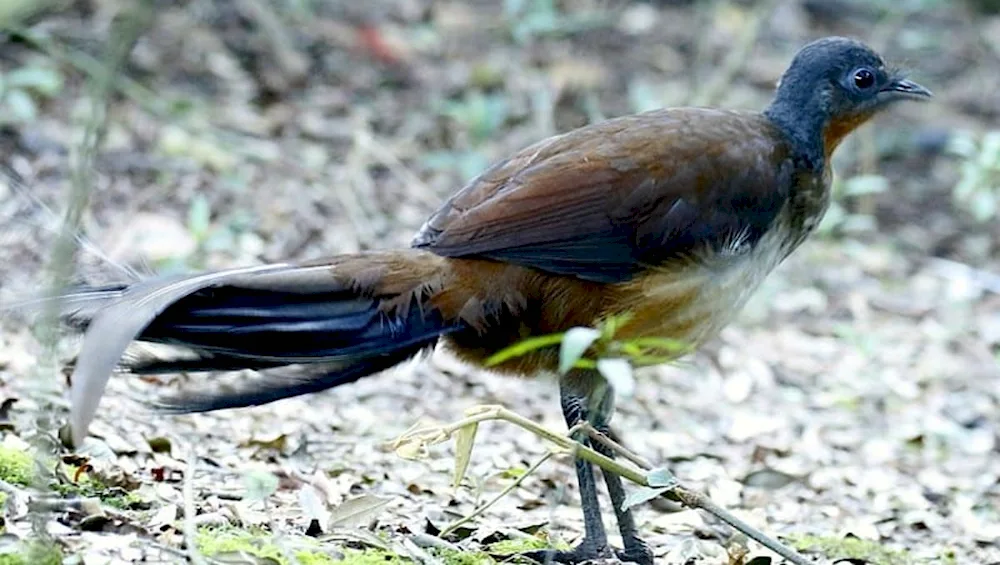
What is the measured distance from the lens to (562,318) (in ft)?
12.5

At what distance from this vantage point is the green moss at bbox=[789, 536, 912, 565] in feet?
13.1

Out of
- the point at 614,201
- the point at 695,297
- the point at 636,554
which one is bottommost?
the point at 636,554

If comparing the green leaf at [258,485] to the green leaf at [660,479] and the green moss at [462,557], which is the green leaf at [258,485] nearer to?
the green moss at [462,557]

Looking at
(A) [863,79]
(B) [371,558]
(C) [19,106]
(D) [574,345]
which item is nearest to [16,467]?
(B) [371,558]

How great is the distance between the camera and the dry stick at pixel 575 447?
3.20 meters

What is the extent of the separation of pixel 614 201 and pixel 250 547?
1.32 metres

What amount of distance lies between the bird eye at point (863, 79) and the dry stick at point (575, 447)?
5.85 feet

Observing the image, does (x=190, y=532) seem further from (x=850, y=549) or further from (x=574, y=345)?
(x=850, y=549)

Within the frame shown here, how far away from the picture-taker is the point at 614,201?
385 cm

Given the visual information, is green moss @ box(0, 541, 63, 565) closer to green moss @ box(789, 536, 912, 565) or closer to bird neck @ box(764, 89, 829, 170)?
green moss @ box(789, 536, 912, 565)

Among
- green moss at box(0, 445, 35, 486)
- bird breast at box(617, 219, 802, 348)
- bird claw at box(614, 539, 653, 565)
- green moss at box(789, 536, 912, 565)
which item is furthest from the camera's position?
green moss at box(789, 536, 912, 565)

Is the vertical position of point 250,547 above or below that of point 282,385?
below

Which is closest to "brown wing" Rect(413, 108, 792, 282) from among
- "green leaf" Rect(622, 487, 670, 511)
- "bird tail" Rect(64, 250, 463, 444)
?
"bird tail" Rect(64, 250, 463, 444)

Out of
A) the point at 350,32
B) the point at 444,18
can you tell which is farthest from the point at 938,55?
the point at 350,32
